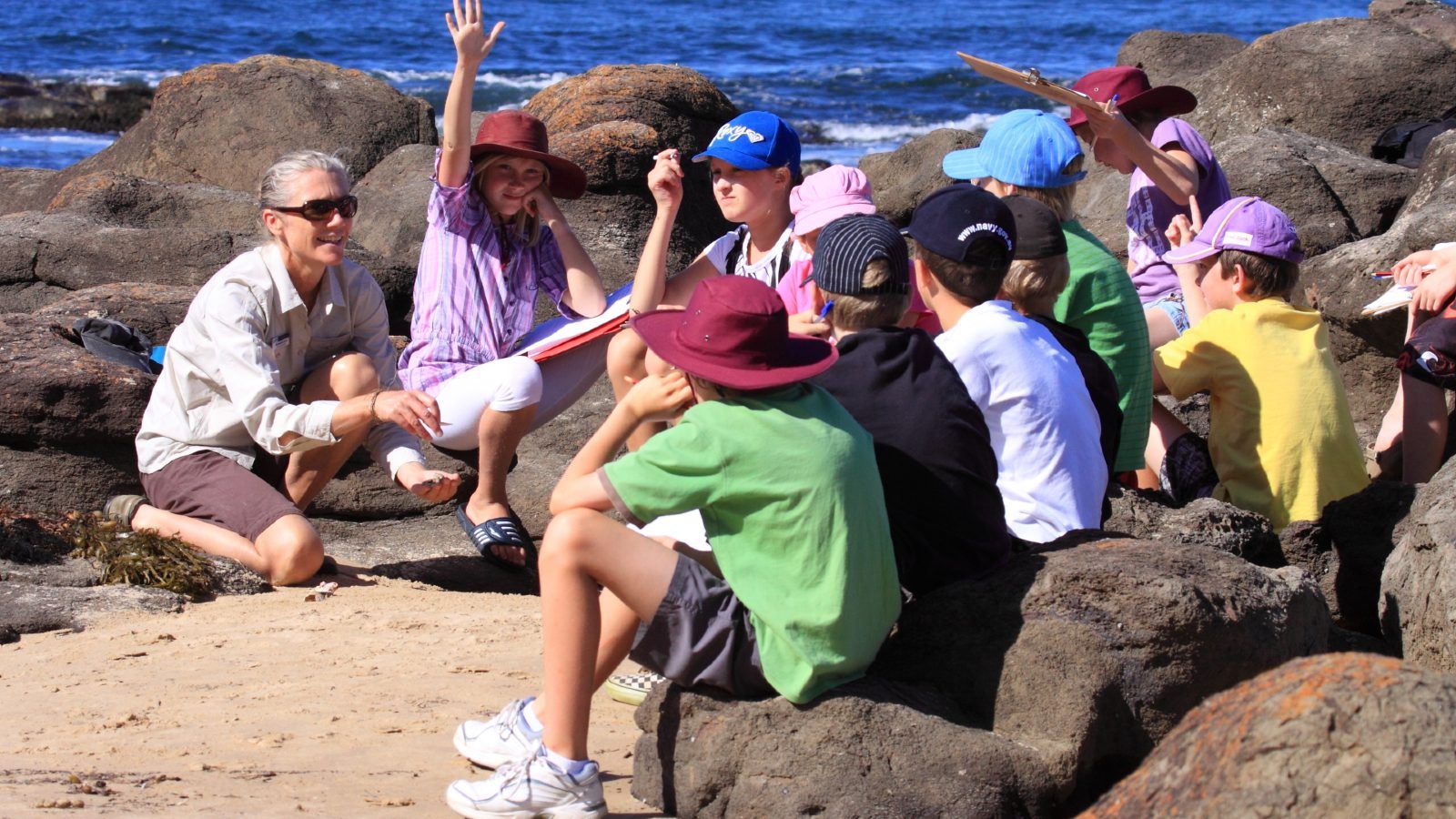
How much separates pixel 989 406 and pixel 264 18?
131ft

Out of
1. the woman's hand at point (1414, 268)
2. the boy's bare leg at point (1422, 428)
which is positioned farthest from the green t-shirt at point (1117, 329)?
the woman's hand at point (1414, 268)

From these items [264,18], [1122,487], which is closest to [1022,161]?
[1122,487]

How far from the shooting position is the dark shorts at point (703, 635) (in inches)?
131

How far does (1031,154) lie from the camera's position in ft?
16.4

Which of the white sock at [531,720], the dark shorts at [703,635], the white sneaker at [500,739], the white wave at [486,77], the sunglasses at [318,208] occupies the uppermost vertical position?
the sunglasses at [318,208]

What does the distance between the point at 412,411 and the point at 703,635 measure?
1679 millimetres

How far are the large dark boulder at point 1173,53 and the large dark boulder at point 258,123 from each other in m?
6.31

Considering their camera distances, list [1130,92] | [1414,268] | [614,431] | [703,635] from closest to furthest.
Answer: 1. [703,635]
2. [614,431]
3. [1414,268]
4. [1130,92]

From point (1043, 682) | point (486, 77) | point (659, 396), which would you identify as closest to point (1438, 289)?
point (1043, 682)

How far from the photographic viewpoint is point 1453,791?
2.45 m

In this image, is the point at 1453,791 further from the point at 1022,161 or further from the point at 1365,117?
the point at 1365,117

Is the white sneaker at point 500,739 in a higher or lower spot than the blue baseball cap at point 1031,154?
lower

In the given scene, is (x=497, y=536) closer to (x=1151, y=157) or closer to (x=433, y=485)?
(x=433, y=485)

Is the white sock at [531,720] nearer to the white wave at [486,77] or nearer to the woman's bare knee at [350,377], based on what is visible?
the woman's bare knee at [350,377]
